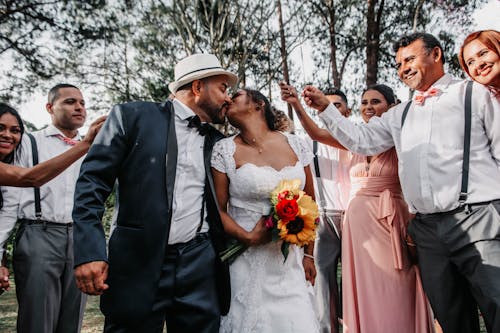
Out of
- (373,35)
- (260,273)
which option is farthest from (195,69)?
(373,35)

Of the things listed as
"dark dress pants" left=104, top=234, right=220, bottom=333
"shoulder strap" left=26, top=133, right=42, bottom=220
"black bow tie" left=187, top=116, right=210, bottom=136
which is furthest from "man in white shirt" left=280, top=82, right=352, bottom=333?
"shoulder strap" left=26, top=133, right=42, bottom=220

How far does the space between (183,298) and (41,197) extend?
83.1 inches

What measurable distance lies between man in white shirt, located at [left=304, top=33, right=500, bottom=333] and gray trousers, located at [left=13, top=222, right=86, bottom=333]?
3.08m

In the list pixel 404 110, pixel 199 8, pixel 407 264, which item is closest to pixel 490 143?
pixel 404 110

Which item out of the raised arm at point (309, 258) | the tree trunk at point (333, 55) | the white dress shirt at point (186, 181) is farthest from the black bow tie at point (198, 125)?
the tree trunk at point (333, 55)

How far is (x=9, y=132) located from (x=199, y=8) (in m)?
10.9

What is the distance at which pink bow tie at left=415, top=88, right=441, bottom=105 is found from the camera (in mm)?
3358

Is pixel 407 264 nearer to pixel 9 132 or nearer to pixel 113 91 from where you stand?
pixel 9 132

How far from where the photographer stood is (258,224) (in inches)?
124

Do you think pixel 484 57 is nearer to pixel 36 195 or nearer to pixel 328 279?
pixel 328 279

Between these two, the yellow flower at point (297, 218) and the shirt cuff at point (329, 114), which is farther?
the shirt cuff at point (329, 114)

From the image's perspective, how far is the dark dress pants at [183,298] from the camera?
2660 mm

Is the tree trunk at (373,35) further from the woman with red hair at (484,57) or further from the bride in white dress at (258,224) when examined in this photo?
the bride in white dress at (258,224)

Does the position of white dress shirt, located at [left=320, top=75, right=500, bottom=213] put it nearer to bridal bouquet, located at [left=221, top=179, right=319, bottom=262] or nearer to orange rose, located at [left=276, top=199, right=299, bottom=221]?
bridal bouquet, located at [left=221, top=179, right=319, bottom=262]
